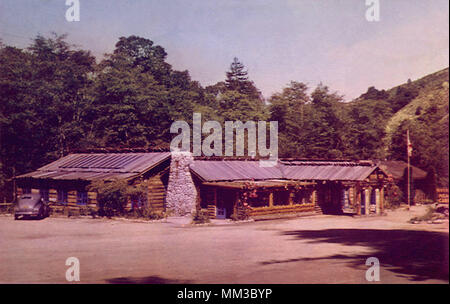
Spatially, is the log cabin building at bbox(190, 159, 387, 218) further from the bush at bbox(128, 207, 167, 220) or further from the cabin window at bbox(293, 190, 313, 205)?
the bush at bbox(128, 207, 167, 220)

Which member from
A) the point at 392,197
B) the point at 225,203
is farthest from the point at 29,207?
the point at 392,197

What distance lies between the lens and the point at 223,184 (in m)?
29.9

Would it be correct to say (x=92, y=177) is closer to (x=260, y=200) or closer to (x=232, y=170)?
(x=232, y=170)

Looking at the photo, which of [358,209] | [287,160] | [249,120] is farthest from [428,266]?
[249,120]

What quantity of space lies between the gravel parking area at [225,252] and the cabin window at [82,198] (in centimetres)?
676

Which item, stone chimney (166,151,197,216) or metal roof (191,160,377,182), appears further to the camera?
metal roof (191,160,377,182)

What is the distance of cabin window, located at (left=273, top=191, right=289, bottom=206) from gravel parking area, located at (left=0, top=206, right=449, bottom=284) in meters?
6.99

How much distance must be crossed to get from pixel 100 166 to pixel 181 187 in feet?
24.6

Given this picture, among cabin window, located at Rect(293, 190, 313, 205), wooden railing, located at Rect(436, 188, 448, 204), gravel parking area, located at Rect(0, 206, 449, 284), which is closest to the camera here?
gravel parking area, located at Rect(0, 206, 449, 284)

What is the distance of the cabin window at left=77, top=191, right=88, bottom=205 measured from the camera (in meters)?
32.7

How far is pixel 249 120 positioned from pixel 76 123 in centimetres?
2284

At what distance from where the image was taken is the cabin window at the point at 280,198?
1305 inches

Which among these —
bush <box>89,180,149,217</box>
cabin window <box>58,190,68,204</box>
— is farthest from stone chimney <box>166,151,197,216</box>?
cabin window <box>58,190,68,204</box>

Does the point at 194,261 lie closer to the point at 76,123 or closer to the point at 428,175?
the point at 76,123
